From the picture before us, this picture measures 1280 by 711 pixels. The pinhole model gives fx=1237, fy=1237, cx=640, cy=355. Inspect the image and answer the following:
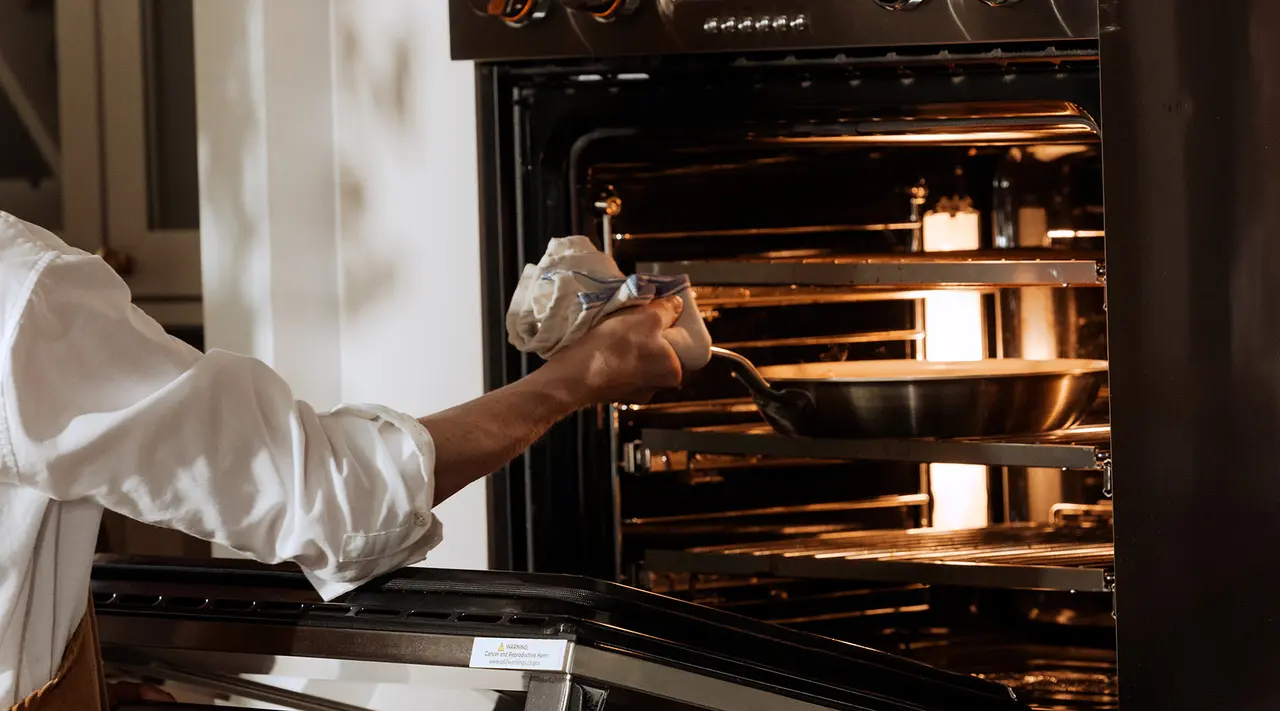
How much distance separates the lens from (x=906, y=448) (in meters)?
1.21

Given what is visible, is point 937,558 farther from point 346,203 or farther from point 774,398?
point 346,203

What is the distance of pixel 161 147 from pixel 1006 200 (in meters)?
1.48

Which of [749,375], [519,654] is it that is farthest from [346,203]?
[519,654]

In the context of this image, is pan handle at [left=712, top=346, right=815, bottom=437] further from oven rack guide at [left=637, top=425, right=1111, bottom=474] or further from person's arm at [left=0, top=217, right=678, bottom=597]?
person's arm at [left=0, top=217, right=678, bottom=597]

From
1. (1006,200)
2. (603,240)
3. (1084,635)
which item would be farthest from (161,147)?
(1084,635)

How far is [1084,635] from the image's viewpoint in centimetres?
150

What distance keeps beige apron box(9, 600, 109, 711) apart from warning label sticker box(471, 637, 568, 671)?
286mm

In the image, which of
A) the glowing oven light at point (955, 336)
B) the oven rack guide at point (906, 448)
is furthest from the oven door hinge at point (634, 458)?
the glowing oven light at point (955, 336)

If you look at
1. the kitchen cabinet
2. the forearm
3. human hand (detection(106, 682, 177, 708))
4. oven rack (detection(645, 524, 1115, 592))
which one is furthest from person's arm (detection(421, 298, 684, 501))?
the kitchen cabinet

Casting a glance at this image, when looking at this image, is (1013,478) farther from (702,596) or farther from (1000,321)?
(702,596)

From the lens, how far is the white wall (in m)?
1.48

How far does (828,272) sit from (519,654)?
0.55m

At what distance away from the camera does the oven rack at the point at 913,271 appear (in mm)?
1124

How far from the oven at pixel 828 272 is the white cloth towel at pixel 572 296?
103 mm
